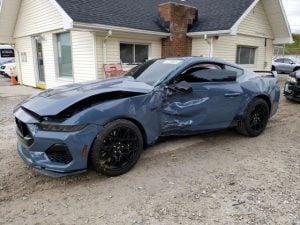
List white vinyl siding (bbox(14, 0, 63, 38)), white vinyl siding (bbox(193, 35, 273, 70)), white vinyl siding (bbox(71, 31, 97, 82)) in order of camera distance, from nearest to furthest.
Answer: white vinyl siding (bbox(71, 31, 97, 82)) < white vinyl siding (bbox(14, 0, 63, 38)) < white vinyl siding (bbox(193, 35, 273, 70))

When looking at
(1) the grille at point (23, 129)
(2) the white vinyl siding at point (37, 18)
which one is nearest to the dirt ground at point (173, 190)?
(1) the grille at point (23, 129)

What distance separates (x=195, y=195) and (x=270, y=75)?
358 cm

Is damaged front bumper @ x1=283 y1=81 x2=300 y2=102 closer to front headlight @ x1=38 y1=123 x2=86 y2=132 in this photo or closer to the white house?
the white house

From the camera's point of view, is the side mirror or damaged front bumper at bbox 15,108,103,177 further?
the side mirror

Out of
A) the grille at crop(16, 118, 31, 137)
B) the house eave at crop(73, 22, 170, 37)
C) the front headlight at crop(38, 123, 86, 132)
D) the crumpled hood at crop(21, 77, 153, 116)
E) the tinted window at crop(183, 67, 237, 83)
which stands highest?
the house eave at crop(73, 22, 170, 37)

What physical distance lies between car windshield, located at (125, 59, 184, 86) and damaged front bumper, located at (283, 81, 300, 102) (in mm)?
5438

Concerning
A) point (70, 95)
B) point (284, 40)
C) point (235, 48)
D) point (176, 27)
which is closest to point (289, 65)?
point (284, 40)

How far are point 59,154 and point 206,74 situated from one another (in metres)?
2.54

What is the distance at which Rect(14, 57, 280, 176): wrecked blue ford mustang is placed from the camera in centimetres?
302

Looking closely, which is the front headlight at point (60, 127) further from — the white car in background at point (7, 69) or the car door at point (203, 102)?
the white car in background at point (7, 69)

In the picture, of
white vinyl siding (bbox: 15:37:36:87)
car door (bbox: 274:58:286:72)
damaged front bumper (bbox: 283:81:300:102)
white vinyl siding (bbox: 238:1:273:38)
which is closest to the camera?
damaged front bumper (bbox: 283:81:300:102)

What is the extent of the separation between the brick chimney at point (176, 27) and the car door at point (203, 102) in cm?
658

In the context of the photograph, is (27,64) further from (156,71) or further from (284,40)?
(284,40)

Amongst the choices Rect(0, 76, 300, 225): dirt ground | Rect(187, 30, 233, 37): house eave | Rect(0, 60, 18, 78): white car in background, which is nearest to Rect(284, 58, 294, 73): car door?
Rect(187, 30, 233, 37): house eave
